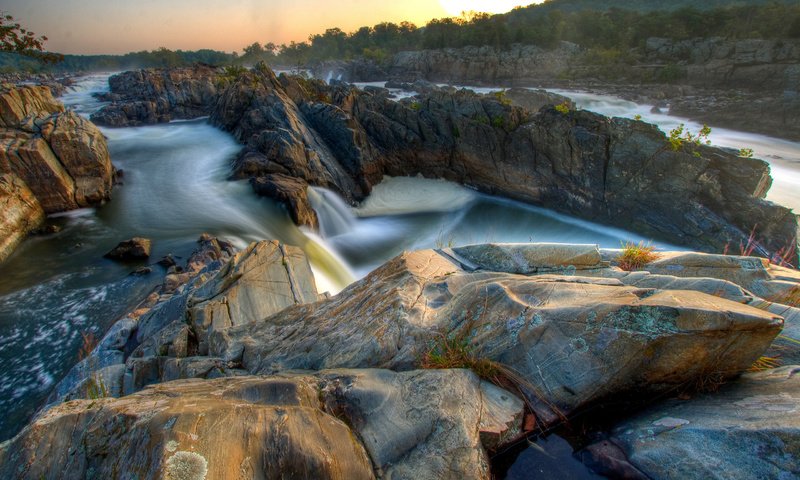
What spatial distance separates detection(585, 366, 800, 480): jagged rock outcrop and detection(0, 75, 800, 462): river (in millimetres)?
4541

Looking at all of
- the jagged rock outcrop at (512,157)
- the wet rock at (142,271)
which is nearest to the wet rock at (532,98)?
the jagged rock outcrop at (512,157)

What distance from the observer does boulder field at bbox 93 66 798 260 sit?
17.6m

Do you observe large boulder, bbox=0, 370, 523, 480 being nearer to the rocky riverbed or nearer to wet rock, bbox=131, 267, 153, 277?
wet rock, bbox=131, 267, 153, 277

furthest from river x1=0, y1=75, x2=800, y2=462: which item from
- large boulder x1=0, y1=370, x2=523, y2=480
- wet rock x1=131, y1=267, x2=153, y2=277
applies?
large boulder x1=0, y1=370, x2=523, y2=480

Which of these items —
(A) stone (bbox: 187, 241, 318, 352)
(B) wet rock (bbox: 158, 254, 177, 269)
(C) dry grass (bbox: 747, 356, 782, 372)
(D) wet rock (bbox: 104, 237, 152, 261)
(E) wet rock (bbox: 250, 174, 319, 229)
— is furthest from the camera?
(E) wet rock (bbox: 250, 174, 319, 229)

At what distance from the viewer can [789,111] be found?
31781 millimetres

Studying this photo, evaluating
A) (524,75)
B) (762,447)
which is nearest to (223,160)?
(762,447)

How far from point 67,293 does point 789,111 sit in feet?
166

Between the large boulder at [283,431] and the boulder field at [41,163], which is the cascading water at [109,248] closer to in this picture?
the boulder field at [41,163]

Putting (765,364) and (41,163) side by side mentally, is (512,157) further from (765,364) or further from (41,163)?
(41,163)

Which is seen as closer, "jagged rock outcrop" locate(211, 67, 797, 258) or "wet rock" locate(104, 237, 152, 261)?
"wet rock" locate(104, 237, 152, 261)

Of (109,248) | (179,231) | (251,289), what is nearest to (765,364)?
(251,289)

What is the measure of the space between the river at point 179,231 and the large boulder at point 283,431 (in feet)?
13.8

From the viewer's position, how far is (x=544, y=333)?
3557 millimetres
